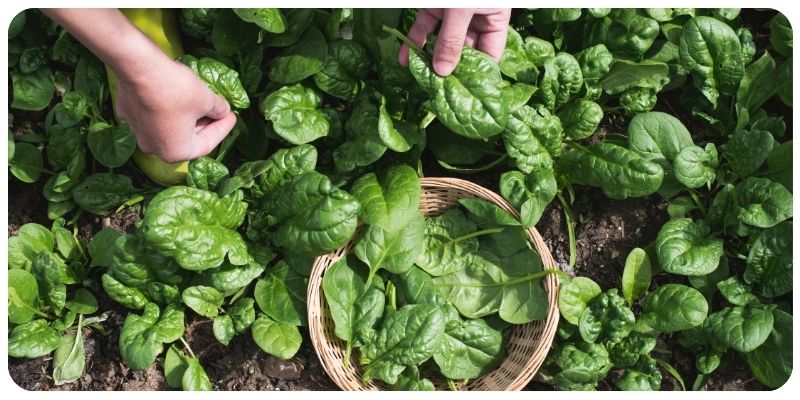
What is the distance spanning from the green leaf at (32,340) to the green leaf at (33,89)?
792 millimetres

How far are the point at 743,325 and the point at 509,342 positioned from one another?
2.49 feet

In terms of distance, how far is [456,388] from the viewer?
273cm

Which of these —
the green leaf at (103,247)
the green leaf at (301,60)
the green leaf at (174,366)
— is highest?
the green leaf at (301,60)

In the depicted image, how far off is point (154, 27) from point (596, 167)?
1579mm

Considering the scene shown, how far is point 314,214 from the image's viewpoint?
96.7 inches

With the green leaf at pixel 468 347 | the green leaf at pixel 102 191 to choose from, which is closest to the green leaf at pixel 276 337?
the green leaf at pixel 468 347

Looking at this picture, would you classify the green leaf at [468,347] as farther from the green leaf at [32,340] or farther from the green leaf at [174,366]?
the green leaf at [32,340]

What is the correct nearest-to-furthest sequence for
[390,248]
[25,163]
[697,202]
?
[390,248] → [697,202] → [25,163]

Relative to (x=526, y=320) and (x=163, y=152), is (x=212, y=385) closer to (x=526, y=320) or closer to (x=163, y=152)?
(x=163, y=152)

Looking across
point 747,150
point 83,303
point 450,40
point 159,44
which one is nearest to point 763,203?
point 747,150

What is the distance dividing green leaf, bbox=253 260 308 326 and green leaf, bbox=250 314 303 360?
0.02 m

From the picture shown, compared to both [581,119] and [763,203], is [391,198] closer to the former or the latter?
[581,119]

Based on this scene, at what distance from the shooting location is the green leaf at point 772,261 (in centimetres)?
263

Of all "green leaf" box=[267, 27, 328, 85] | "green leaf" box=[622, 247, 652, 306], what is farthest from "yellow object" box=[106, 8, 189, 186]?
"green leaf" box=[622, 247, 652, 306]
